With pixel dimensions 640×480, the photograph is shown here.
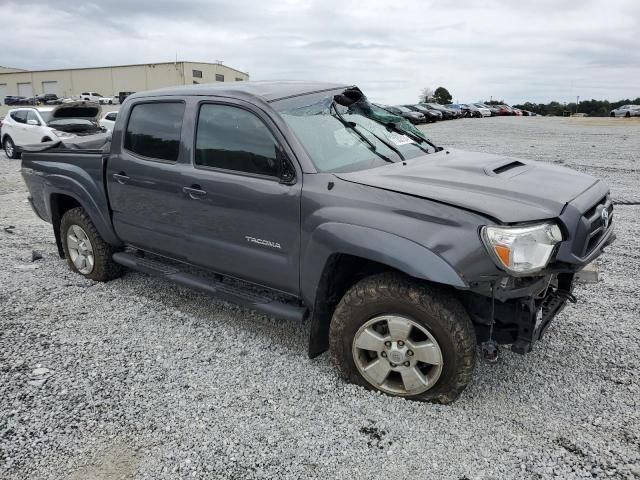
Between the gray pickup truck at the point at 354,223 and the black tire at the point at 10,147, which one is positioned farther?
the black tire at the point at 10,147

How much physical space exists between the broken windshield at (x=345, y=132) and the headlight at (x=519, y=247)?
1.08m

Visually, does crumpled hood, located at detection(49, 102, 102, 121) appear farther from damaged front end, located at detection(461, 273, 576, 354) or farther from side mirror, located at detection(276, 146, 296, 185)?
damaged front end, located at detection(461, 273, 576, 354)

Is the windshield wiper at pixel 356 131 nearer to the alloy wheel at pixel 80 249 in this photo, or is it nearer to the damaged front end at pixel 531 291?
the damaged front end at pixel 531 291

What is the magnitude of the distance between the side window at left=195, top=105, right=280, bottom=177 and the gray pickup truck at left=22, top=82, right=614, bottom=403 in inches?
0.4

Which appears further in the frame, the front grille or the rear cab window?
the rear cab window

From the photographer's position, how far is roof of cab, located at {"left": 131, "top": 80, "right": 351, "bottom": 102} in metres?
3.53

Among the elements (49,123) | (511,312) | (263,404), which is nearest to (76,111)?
(49,123)

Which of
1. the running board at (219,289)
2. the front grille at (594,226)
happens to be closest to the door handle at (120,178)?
the running board at (219,289)

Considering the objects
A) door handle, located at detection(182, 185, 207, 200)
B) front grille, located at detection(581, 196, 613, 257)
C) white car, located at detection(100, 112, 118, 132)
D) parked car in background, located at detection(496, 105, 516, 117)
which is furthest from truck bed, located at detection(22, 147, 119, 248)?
parked car in background, located at detection(496, 105, 516, 117)

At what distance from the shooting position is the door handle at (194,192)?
12.0 ft

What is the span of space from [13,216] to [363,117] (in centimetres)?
671

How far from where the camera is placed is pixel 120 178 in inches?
169

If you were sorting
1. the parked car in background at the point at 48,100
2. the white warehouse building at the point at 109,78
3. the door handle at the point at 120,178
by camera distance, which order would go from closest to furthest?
the door handle at the point at 120,178 → the parked car in background at the point at 48,100 → the white warehouse building at the point at 109,78

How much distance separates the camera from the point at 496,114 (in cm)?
4894
